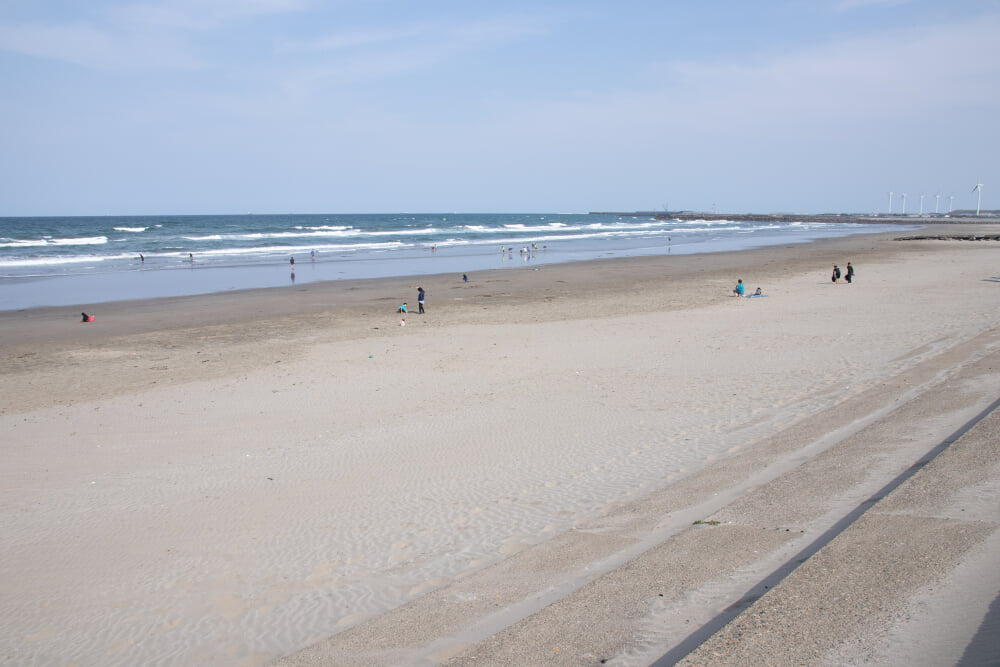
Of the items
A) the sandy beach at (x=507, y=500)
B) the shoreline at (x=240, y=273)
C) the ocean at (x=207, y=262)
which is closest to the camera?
the sandy beach at (x=507, y=500)

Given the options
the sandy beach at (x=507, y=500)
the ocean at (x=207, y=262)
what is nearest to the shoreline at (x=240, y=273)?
the ocean at (x=207, y=262)

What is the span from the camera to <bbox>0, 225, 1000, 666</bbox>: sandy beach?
168 inches

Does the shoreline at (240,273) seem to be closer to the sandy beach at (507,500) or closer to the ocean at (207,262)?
the ocean at (207,262)

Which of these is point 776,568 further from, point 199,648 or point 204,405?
point 204,405

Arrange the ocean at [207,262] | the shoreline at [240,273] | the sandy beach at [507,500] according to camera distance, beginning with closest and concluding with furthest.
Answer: the sandy beach at [507,500], the shoreline at [240,273], the ocean at [207,262]

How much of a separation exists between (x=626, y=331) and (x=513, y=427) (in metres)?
8.65

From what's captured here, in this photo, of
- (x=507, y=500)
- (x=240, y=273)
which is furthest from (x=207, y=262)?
(x=507, y=500)

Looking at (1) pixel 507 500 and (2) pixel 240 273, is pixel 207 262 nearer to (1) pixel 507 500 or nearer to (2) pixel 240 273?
(2) pixel 240 273

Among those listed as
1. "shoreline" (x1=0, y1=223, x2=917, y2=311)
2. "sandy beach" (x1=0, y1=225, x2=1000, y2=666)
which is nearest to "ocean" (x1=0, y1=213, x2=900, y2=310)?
"shoreline" (x1=0, y1=223, x2=917, y2=311)

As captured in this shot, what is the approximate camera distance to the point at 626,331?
58.4 feet

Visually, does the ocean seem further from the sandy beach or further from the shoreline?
the sandy beach

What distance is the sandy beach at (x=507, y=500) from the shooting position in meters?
4.28

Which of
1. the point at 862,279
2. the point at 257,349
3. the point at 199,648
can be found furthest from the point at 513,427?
the point at 862,279

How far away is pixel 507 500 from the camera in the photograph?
282 inches
